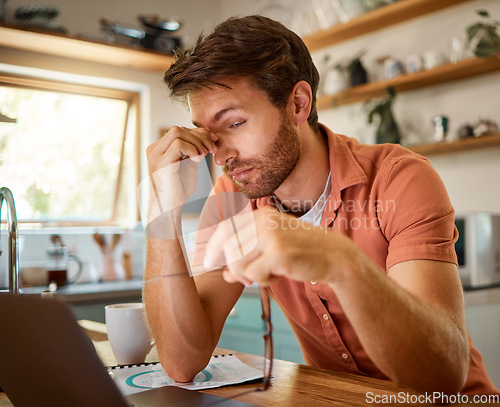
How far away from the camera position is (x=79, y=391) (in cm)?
59

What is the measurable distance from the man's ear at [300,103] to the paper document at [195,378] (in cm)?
66

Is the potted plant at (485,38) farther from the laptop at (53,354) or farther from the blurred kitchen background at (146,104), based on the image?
the laptop at (53,354)

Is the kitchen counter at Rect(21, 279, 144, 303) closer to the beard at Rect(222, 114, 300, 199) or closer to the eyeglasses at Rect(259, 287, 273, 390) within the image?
the beard at Rect(222, 114, 300, 199)

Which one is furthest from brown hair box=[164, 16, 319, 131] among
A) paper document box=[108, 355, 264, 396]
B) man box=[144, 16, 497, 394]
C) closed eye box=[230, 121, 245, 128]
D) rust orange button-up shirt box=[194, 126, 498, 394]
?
paper document box=[108, 355, 264, 396]

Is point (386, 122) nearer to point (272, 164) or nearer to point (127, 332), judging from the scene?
point (272, 164)

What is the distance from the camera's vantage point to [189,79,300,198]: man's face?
4.03 feet

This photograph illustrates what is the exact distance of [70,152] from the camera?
3711mm

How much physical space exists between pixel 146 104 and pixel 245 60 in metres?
2.78

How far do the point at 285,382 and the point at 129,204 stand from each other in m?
3.19

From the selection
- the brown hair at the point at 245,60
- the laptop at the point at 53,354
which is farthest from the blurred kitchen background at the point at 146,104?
the laptop at the point at 53,354

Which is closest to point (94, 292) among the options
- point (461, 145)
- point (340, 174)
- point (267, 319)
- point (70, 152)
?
point (70, 152)

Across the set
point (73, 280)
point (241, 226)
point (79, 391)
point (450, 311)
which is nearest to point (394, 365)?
point (450, 311)

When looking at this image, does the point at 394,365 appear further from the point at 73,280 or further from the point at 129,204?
the point at 129,204

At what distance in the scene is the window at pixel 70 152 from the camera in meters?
3.46
